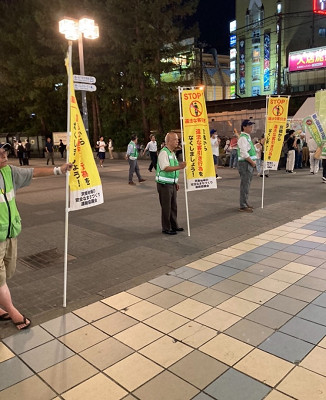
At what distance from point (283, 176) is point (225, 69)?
1852 inches

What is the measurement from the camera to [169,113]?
26.9 metres

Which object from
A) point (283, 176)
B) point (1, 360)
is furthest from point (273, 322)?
point (283, 176)

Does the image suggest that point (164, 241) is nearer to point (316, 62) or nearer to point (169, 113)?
point (169, 113)

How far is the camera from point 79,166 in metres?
4.11

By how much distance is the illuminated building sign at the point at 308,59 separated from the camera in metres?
34.6

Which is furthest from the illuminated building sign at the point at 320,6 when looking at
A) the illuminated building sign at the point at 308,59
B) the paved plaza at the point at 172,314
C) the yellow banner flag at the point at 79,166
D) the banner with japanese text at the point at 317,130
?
the yellow banner flag at the point at 79,166

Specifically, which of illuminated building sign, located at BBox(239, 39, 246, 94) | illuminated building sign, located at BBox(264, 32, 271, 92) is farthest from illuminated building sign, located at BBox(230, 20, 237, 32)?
illuminated building sign, located at BBox(264, 32, 271, 92)

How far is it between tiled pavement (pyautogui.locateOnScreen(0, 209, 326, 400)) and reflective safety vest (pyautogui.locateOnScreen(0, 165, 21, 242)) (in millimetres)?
1011

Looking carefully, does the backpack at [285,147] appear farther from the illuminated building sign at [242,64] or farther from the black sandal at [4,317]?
the illuminated building sign at [242,64]

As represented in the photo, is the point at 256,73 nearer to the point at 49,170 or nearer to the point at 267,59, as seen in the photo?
the point at 267,59

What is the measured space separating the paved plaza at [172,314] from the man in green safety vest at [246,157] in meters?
0.97

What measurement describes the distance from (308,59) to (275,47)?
7242mm

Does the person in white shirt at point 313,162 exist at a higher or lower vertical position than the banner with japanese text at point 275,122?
lower

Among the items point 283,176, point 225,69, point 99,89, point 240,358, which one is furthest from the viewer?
point 225,69
